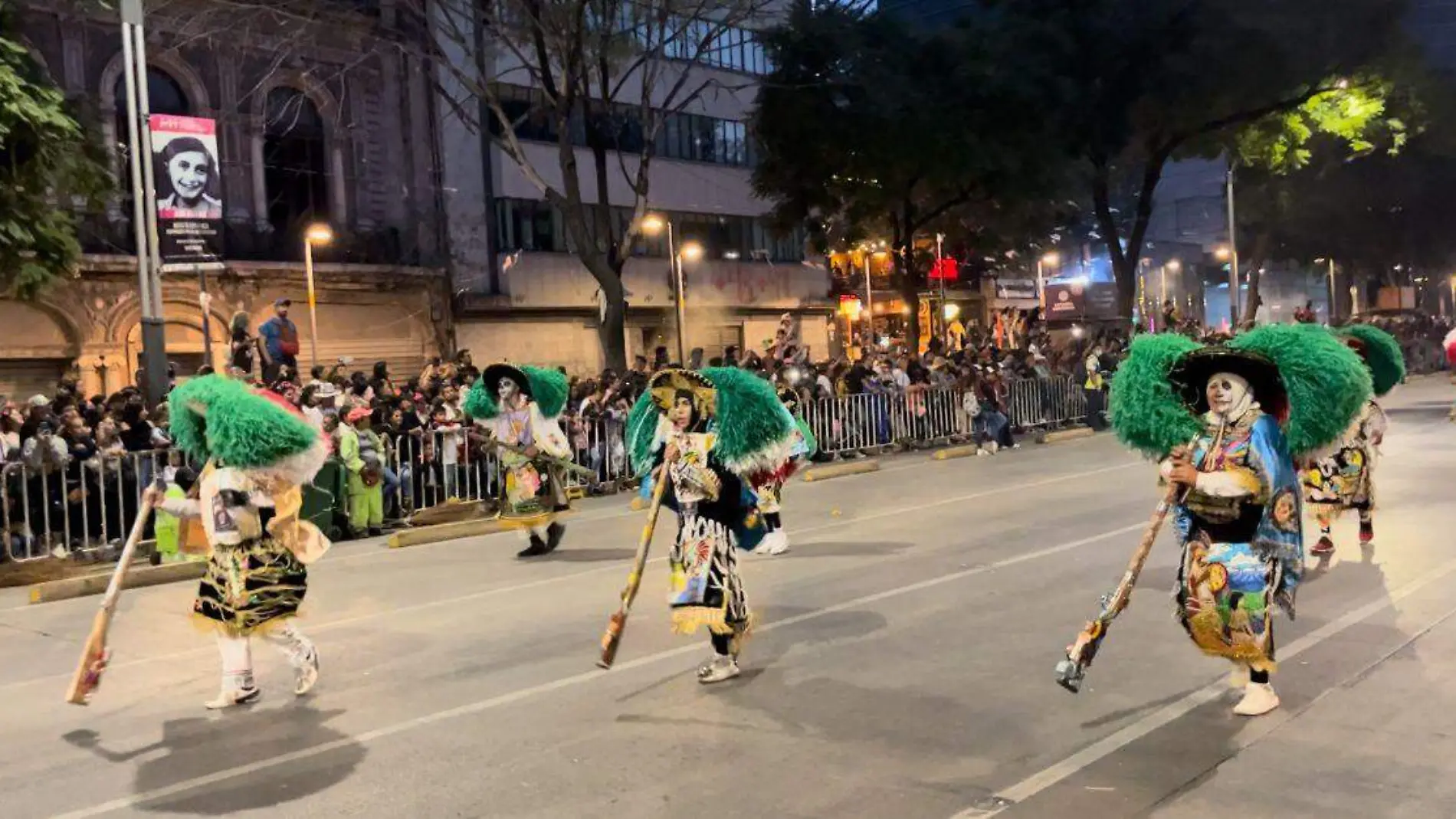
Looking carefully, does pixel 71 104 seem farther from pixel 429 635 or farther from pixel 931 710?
pixel 931 710

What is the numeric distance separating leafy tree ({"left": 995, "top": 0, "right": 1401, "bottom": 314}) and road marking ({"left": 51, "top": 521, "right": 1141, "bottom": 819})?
21508mm

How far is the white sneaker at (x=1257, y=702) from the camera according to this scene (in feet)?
18.8

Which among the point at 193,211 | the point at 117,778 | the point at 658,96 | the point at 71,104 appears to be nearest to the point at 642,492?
the point at 117,778

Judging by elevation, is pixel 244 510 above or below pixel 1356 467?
above

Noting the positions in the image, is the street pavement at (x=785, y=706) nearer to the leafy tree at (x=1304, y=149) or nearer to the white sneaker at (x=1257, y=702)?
the white sneaker at (x=1257, y=702)

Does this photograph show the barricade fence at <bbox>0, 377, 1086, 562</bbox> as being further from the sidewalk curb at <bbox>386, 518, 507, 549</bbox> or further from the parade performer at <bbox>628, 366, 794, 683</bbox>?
the parade performer at <bbox>628, 366, 794, 683</bbox>

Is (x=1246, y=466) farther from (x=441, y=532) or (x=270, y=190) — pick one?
(x=270, y=190)

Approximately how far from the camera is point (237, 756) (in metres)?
5.77

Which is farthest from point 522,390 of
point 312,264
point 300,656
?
point 312,264

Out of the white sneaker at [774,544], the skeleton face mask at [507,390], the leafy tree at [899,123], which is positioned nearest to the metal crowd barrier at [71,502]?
the skeleton face mask at [507,390]

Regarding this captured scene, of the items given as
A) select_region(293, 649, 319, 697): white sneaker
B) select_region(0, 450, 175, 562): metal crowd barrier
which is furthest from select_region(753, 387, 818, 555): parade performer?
select_region(0, 450, 175, 562): metal crowd barrier

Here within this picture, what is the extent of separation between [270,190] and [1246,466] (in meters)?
23.8

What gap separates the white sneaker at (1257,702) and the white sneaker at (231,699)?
5082mm

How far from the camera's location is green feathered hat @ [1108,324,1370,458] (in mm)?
5875
